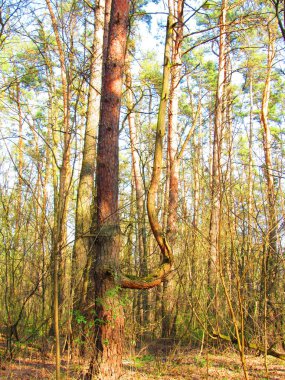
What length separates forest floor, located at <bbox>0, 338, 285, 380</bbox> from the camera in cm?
516

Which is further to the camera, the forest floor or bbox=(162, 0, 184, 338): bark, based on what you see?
bbox=(162, 0, 184, 338): bark

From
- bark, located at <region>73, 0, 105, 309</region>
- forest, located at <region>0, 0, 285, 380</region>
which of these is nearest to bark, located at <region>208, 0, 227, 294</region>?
forest, located at <region>0, 0, 285, 380</region>

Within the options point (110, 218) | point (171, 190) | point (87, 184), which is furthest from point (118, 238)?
point (171, 190)

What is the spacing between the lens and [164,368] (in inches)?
243

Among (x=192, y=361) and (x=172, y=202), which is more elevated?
(x=172, y=202)

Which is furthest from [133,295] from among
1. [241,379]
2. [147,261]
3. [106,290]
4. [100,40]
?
[100,40]

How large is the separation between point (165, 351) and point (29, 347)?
8.31 ft

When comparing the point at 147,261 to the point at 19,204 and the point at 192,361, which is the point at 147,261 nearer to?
the point at 192,361

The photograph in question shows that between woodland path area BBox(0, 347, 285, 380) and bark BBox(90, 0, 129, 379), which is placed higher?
bark BBox(90, 0, 129, 379)

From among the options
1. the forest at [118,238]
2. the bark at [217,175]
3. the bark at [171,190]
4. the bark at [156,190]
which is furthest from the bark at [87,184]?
the bark at [217,175]

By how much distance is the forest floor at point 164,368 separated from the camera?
5.16m

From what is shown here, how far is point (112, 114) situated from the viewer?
515cm

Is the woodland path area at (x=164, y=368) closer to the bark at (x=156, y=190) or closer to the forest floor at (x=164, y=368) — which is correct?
the forest floor at (x=164, y=368)

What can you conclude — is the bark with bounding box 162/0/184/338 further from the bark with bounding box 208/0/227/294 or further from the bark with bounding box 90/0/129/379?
the bark with bounding box 90/0/129/379
